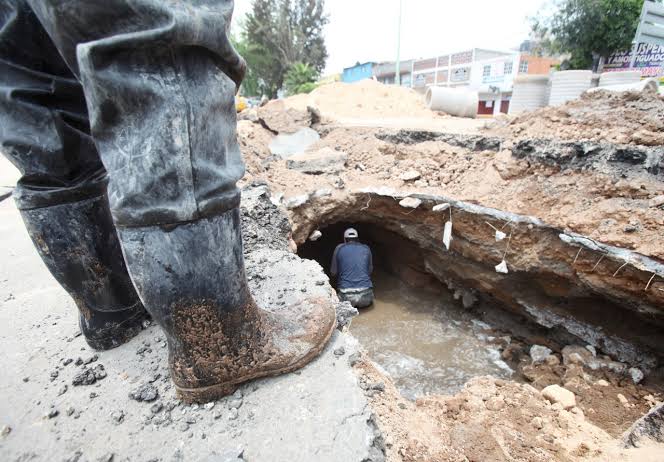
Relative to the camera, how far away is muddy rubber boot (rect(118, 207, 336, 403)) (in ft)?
2.80

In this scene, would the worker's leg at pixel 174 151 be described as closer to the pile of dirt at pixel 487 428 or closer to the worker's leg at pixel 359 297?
the pile of dirt at pixel 487 428

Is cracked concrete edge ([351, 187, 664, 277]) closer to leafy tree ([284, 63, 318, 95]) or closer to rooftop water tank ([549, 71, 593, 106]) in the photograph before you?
rooftop water tank ([549, 71, 593, 106])

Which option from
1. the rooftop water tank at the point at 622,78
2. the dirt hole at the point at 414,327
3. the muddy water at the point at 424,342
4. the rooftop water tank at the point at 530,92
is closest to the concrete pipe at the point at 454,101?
the rooftop water tank at the point at 530,92

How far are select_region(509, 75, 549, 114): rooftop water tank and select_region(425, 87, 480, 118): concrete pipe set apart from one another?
867 millimetres

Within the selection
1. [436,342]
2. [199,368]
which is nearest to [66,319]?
[199,368]

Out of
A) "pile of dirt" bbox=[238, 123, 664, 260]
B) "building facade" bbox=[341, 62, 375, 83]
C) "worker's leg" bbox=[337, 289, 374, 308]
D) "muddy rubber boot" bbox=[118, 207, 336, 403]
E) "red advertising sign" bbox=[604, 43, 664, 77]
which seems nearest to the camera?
"muddy rubber boot" bbox=[118, 207, 336, 403]

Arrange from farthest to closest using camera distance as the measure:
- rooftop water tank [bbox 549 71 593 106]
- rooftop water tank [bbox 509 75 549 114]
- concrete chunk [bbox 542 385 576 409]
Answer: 1. rooftop water tank [bbox 509 75 549 114]
2. rooftop water tank [bbox 549 71 593 106]
3. concrete chunk [bbox 542 385 576 409]

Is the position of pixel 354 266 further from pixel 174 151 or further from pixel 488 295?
pixel 174 151

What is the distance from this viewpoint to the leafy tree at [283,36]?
83.6 ft

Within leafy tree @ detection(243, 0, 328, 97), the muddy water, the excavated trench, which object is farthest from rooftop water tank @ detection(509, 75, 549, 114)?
leafy tree @ detection(243, 0, 328, 97)

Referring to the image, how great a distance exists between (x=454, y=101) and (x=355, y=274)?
18.6 feet

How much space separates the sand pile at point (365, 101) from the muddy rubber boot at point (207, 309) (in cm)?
860

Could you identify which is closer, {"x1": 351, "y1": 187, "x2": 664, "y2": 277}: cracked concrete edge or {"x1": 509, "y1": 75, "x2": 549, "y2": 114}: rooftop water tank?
{"x1": 351, "y1": 187, "x2": 664, "y2": 277}: cracked concrete edge

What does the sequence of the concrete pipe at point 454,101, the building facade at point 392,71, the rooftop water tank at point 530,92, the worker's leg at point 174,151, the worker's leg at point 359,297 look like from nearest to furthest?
the worker's leg at point 174,151
the worker's leg at point 359,297
the rooftop water tank at point 530,92
the concrete pipe at point 454,101
the building facade at point 392,71
